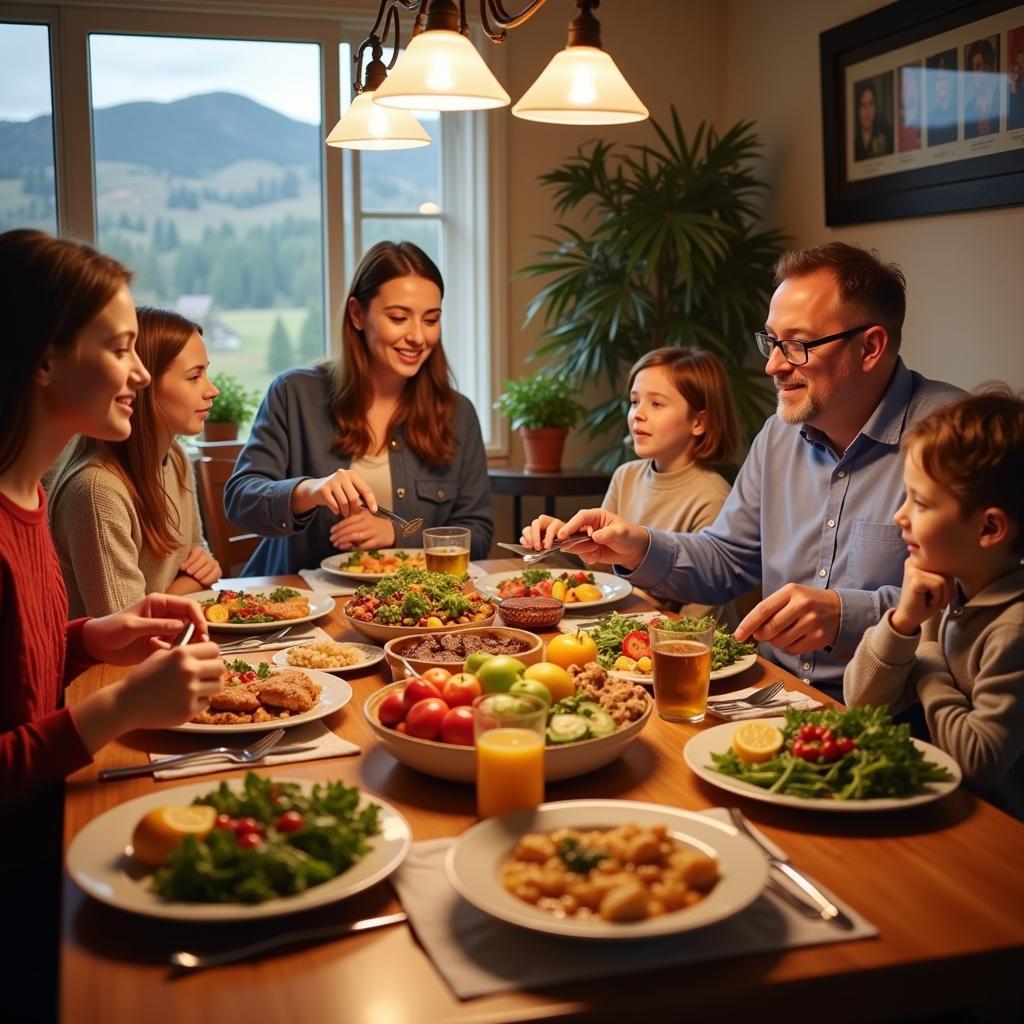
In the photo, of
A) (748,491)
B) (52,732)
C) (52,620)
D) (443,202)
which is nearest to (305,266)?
(443,202)

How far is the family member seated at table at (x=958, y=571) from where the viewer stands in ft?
4.84

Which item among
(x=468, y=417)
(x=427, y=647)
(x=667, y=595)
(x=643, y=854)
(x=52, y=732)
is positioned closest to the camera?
(x=643, y=854)

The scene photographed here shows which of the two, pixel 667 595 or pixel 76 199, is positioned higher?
pixel 76 199

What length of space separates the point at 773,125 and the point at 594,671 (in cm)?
379

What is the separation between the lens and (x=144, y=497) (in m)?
2.25

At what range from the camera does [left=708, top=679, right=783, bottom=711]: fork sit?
64.3 inches

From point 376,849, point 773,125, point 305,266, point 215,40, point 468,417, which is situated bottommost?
point 376,849

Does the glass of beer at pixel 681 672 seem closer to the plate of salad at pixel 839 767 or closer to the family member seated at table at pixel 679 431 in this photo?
the plate of salad at pixel 839 767

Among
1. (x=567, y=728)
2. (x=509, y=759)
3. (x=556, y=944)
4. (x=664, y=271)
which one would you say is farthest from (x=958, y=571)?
(x=664, y=271)

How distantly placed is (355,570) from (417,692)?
3.70 ft

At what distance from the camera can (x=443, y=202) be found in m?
5.04

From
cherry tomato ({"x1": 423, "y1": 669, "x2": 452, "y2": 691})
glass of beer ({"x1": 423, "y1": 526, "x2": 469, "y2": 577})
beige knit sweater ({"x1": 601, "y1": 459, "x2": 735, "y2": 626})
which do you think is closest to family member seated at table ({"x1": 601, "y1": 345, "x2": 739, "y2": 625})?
beige knit sweater ({"x1": 601, "y1": 459, "x2": 735, "y2": 626})

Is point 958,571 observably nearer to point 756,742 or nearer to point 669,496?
point 756,742

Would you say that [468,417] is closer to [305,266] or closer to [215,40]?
[305,266]
